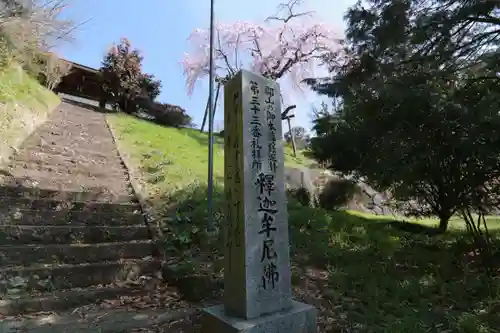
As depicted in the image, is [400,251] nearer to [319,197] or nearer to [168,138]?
[319,197]

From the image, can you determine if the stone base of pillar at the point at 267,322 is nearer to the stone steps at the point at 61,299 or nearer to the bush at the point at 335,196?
the stone steps at the point at 61,299

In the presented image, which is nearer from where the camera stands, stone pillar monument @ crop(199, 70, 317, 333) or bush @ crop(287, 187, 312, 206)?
stone pillar monument @ crop(199, 70, 317, 333)

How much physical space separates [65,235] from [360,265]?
4.13 m

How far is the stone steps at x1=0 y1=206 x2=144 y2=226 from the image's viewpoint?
14.7ft

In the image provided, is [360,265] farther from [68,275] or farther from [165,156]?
[165,156]

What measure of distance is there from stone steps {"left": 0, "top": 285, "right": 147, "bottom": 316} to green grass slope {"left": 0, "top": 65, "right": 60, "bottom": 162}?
3.58m

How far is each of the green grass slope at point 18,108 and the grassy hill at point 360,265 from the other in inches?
98.3

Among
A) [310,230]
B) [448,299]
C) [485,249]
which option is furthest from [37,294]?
[485,249]

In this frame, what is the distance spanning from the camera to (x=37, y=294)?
3537mm

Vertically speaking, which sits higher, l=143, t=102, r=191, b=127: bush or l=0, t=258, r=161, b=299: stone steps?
l=143, t=102, r=191, b=127: bush

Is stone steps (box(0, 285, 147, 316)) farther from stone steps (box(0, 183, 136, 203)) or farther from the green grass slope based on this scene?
the green grass slope

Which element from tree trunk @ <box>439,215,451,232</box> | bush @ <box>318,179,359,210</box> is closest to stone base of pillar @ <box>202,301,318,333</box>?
tree trunk @ <box>439,215,451,232</box>

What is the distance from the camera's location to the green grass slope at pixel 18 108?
21.9 ft

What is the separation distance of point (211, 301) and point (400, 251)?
345cm
